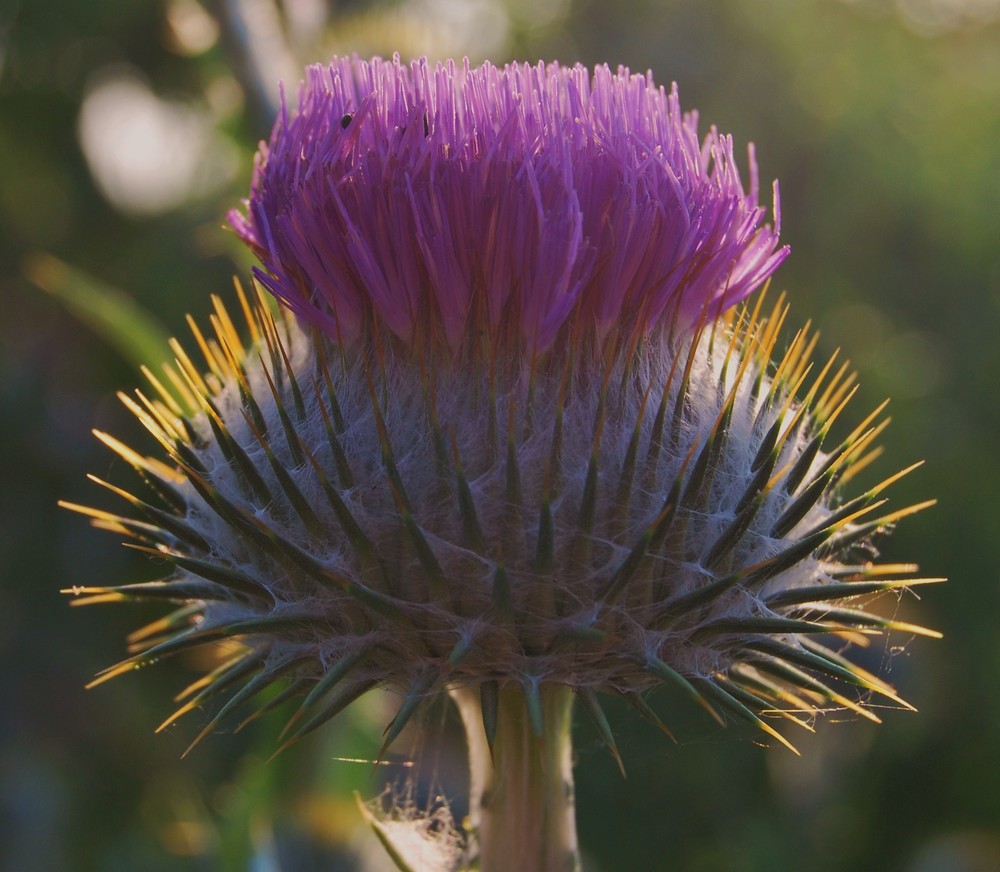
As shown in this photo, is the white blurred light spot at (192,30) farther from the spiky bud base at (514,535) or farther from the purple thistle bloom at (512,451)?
the spiky bud base at (514,535)

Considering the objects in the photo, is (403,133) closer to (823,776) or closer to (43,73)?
(823,776)

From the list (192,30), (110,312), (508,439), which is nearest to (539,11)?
(192,30)

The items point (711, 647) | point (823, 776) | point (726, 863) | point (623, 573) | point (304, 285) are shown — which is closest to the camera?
point (623, 573)

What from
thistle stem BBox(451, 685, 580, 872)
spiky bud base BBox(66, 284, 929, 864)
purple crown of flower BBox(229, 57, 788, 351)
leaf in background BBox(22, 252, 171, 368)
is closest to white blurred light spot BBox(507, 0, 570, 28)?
leaf in background BBox(22, 252, 171, 368)

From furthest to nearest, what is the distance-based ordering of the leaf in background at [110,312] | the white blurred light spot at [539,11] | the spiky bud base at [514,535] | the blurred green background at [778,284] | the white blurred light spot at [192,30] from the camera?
the white blurred light spot at [539,11] → the blurred green background at [778,284] → the white blurred light spot at [192,30] → the leaf in background at [110,312] → the spiky bud base at [514,535]

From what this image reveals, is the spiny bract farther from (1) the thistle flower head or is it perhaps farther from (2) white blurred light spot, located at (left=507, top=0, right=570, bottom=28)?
(2) white blurred light spot, located at (left=507, top=0, right=570, bottom=28)

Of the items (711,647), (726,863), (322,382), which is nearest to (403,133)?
(322,382)

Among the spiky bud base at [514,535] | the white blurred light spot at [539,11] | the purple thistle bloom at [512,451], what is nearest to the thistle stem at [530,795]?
the purple thistle bloom at [512,451]
